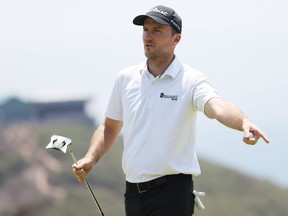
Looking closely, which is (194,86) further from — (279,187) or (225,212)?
(279,187)

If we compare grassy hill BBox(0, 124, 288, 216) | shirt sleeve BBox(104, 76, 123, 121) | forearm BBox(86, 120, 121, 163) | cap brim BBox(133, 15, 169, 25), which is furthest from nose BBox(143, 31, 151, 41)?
grassy hill BBox(0, 124, 288, 216)

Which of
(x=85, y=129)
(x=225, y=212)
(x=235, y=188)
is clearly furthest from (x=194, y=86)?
(x=85, y=129)

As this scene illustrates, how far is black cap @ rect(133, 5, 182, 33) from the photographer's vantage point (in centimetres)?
926

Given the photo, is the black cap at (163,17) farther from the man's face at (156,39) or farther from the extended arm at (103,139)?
the extended arm at (103,139)

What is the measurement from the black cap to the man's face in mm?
52

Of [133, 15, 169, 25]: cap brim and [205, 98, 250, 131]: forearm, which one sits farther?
[133, 15, 169, 25]: cap brim

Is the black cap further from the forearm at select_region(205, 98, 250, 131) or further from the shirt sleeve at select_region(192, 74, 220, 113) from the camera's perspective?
the forearm at select_region(205, 98, 250, 131)

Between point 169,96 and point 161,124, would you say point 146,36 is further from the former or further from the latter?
point 161,124

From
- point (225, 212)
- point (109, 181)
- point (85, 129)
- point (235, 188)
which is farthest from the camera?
point (85, 129)

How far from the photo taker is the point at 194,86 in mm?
9031

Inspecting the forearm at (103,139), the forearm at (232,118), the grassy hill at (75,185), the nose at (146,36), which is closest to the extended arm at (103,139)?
the forearm at (103,139)

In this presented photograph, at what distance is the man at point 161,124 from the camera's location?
9.04 meters

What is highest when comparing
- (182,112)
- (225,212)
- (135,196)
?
(182,112)

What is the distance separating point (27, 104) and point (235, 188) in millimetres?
34760
